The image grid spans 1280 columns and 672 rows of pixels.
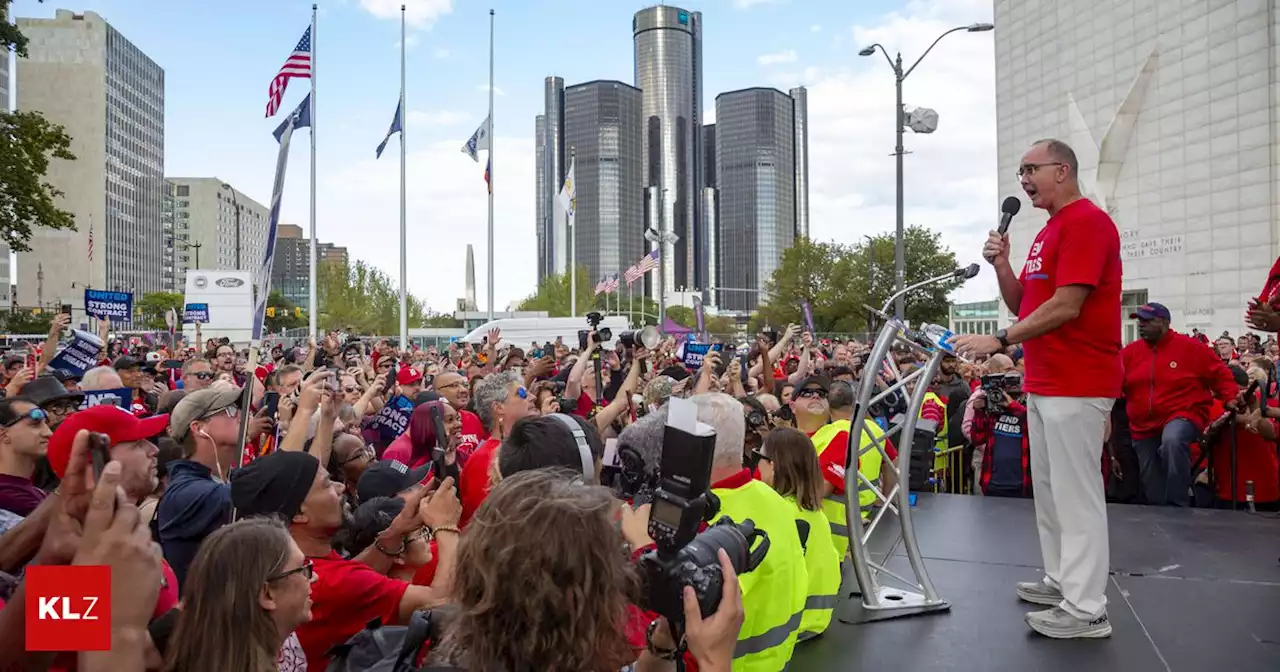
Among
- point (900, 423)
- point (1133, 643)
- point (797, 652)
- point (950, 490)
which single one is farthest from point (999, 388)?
point (797, 652)

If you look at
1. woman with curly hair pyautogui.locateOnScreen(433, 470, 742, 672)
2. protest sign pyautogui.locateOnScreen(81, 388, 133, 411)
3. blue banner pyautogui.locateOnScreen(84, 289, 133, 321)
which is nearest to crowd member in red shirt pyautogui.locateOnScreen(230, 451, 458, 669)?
woman with curly hair pyautogui.locateOnScreen(433, 470, 742, 672)

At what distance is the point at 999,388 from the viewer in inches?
314

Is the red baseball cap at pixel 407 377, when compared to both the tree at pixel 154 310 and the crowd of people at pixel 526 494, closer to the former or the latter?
the crowd of people at pixel 526 494

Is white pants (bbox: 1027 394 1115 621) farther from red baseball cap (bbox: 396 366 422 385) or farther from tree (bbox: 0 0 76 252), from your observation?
tree (bbox: 0 0 76 252)

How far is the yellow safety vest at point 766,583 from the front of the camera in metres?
2.94

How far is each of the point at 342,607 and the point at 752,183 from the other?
5744 inches

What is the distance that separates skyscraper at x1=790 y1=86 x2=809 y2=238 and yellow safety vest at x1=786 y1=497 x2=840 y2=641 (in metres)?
155

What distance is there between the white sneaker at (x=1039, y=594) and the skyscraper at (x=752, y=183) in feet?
457

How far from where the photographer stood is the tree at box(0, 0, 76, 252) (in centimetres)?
2036

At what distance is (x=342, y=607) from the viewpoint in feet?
9.30

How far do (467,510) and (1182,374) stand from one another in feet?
21.0

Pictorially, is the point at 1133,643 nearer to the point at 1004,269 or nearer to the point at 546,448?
the point at 1004,269

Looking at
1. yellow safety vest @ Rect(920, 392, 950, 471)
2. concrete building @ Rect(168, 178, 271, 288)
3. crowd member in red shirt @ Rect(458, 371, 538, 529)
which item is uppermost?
concrete building @ Rect(168, 178, 271, 288)

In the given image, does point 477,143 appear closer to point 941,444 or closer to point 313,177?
point 313,177
